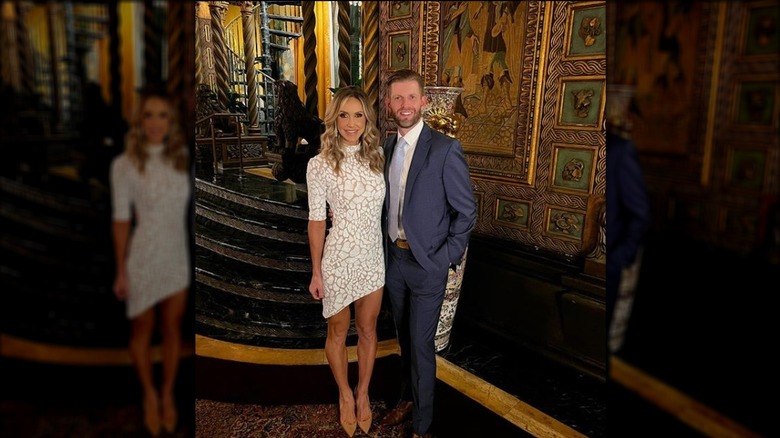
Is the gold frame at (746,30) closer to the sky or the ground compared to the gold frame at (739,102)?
closer to the sky

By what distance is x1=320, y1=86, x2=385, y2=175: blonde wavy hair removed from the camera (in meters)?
2.01

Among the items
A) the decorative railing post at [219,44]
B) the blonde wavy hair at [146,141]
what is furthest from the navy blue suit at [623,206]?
the decorative railing post at [219,44]

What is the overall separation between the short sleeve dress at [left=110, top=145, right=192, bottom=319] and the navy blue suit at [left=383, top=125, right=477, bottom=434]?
1583 mm

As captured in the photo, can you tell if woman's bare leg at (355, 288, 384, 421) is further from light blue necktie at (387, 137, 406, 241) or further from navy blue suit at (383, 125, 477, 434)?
light blue necktie at (387, 137, 406, 241)

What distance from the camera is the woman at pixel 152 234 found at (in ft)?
1.59

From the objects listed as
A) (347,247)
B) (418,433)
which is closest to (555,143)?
(347,247)

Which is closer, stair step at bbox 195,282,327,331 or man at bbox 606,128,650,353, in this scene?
man at bbox 606,128,650,353

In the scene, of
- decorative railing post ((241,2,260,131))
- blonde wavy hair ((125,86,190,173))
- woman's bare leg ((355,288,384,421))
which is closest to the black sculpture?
decorative railing post ((241,2,260,131))

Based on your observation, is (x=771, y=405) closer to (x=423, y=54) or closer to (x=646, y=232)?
(x=646, y=232)

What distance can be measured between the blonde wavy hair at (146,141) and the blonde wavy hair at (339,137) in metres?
1.51

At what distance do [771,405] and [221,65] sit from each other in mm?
2266

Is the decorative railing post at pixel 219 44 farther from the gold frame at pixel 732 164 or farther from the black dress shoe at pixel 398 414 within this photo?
the gold frame at pixel 732 164

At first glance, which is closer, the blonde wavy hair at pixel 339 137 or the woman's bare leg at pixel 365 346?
the blonde wavy hair at pixel 339 137

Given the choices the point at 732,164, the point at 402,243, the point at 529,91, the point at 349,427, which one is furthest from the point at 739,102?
the point at 529,91
